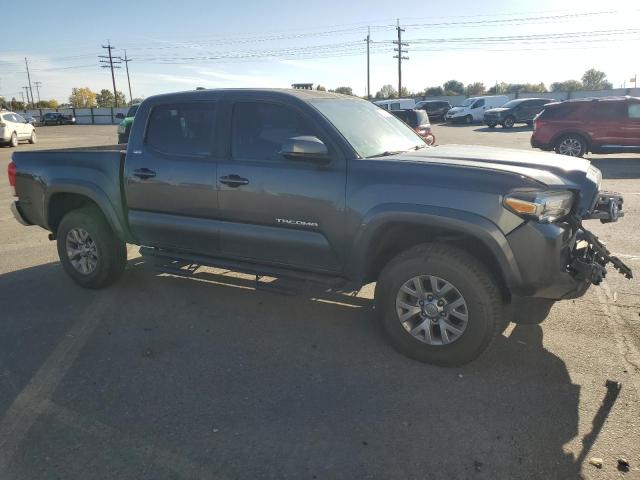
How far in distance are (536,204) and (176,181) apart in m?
2.92

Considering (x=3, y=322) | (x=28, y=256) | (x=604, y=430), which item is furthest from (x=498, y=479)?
(x=28, y=256)

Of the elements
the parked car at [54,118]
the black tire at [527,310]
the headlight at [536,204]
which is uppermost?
the parked car at [54,118]

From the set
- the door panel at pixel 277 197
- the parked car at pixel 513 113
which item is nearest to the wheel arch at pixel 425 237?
the door panel at pixel 277 197

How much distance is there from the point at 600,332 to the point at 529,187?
1.63 metres

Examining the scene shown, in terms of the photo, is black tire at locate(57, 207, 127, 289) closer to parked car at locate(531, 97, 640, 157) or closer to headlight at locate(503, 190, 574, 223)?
headlight at locate(503, 190, 574, 223)

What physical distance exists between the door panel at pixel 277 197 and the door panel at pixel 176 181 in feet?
0.62

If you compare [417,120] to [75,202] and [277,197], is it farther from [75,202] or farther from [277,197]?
[277,197]

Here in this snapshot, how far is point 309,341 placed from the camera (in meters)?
4.02

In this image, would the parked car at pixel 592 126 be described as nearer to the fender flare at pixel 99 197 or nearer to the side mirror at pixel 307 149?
the side mirror at pixel 307 149

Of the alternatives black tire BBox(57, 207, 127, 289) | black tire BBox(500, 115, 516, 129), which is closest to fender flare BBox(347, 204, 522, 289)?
black tire BBox(57, 207, 127, 289)

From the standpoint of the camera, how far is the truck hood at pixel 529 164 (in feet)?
11.0

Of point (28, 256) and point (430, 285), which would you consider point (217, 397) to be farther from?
point (28, 256)

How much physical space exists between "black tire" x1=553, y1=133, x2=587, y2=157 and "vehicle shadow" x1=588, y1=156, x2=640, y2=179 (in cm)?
56

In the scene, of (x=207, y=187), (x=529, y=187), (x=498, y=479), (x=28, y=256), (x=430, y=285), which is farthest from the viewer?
(x=28, y=256)
